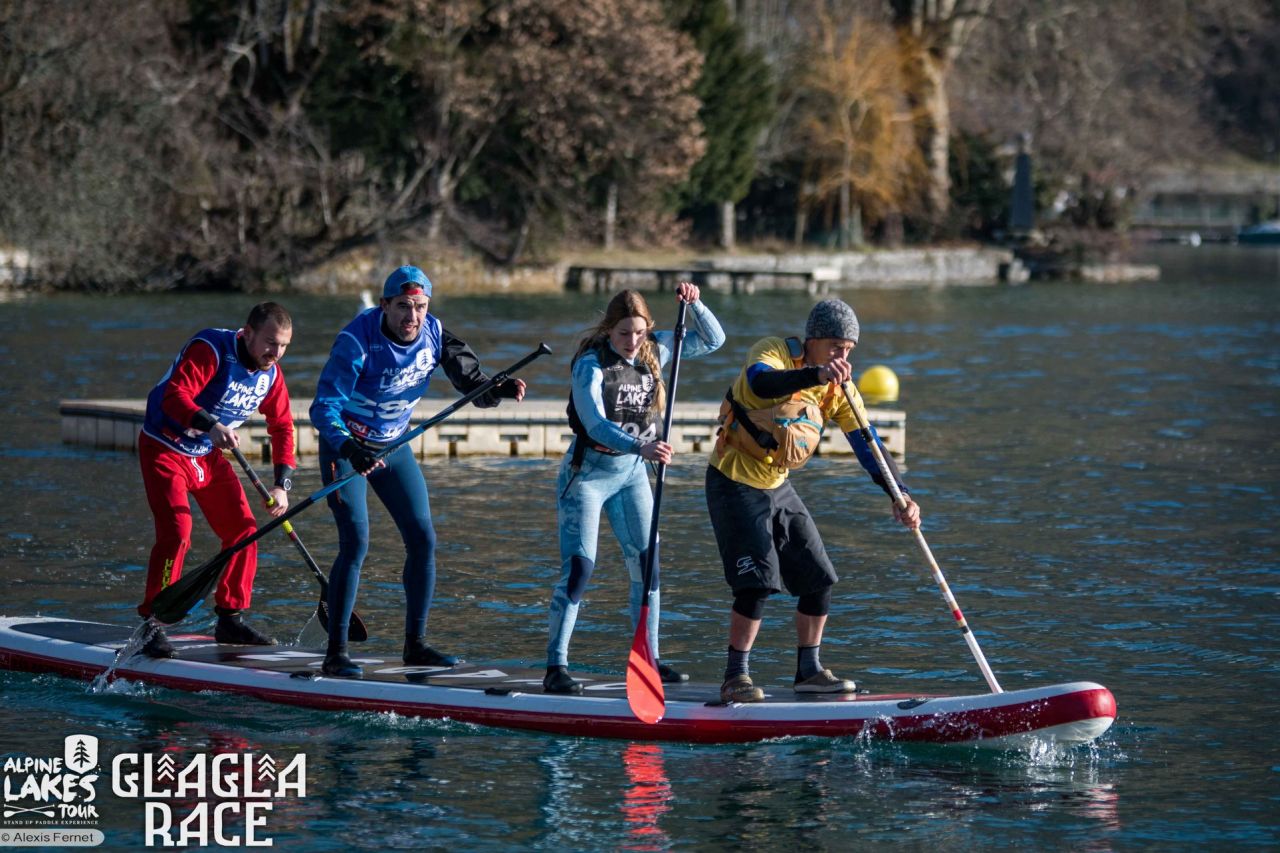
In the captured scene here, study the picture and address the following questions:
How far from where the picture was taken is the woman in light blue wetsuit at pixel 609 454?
27.7 ft

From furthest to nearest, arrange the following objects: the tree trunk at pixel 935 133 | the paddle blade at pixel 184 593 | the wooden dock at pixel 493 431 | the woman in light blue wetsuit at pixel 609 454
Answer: the tree trunk at pixel 935 133 → the wooden dock at pixel 493 431 → the paddle blade at pixel 184 593 → the woman in light blue wetsuit at pixel 609 454

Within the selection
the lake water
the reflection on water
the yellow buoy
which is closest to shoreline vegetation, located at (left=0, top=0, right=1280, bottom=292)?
the lake water

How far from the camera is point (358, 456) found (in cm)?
852

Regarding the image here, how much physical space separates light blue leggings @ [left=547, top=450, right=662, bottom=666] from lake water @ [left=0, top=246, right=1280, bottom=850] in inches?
22.3

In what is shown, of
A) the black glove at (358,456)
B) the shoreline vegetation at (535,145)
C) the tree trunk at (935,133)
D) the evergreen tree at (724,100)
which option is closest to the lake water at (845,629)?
the black glove at (358,456)

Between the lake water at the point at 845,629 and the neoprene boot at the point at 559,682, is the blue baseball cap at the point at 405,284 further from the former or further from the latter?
the lake water at the point at 845,629

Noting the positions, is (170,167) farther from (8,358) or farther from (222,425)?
(222,425)

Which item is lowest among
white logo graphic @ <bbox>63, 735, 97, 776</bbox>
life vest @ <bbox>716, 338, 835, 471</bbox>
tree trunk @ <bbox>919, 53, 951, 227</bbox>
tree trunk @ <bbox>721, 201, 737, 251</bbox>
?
white logo graphic @ <bbox>63, 735, 97, 776</bbox>

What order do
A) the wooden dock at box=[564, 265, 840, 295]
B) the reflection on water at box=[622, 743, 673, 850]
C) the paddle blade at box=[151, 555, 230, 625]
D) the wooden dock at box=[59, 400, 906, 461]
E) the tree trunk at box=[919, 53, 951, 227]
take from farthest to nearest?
the tree trunk at box=[919, 53, 951, 227] → the wooden dock at box=[564, 265, 840, 295] → the wooden dock at box=[59, 400, 906, 461] → the paddle blade at box=[151, 555, 230, 625] → the reflection on water at box=[622, 743, 673, 850]

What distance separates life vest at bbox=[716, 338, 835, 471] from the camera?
8.29 m

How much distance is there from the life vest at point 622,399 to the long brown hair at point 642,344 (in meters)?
0.03

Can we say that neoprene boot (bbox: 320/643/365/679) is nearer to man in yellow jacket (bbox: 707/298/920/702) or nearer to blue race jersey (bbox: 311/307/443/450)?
blue race jersey (bbox: 311/307/443/450)

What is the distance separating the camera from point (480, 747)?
8461 millimetres

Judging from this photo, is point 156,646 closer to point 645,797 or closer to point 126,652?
point 126,652
